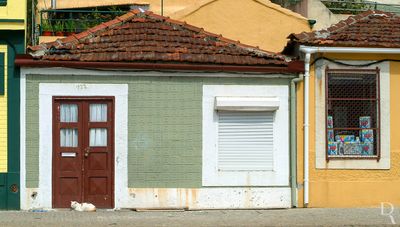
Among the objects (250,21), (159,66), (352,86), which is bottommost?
(352,86)

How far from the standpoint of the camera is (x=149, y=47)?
44.6 ft

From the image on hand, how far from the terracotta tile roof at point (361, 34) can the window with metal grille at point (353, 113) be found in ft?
1.99

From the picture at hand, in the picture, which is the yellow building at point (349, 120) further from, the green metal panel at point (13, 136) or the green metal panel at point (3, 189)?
the green metal panel at point (3, 189)

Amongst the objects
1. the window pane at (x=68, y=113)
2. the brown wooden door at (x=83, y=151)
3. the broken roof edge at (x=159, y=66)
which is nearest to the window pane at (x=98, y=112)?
the brown wooden door at (x=83, y=151)

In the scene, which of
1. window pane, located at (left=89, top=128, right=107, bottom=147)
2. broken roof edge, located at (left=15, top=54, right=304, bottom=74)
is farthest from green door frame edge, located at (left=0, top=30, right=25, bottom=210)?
window pane, located at (left=89, top=128, right=107, bottom=147)

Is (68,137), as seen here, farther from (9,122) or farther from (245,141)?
(245,141)

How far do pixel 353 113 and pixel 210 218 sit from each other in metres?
3.91

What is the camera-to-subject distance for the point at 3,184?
1302 centimetres

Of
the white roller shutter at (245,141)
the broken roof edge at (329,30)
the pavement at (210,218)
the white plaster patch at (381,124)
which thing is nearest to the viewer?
the pavement at (210,218)

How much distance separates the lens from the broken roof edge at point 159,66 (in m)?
13.0

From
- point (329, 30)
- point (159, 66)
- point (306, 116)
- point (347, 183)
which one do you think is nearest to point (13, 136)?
point (159, 66)

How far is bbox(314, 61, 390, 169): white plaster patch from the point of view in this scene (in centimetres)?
1384

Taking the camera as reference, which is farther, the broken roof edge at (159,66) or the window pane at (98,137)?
the window pane at (98,137)

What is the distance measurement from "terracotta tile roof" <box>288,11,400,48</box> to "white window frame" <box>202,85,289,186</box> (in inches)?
45.5
